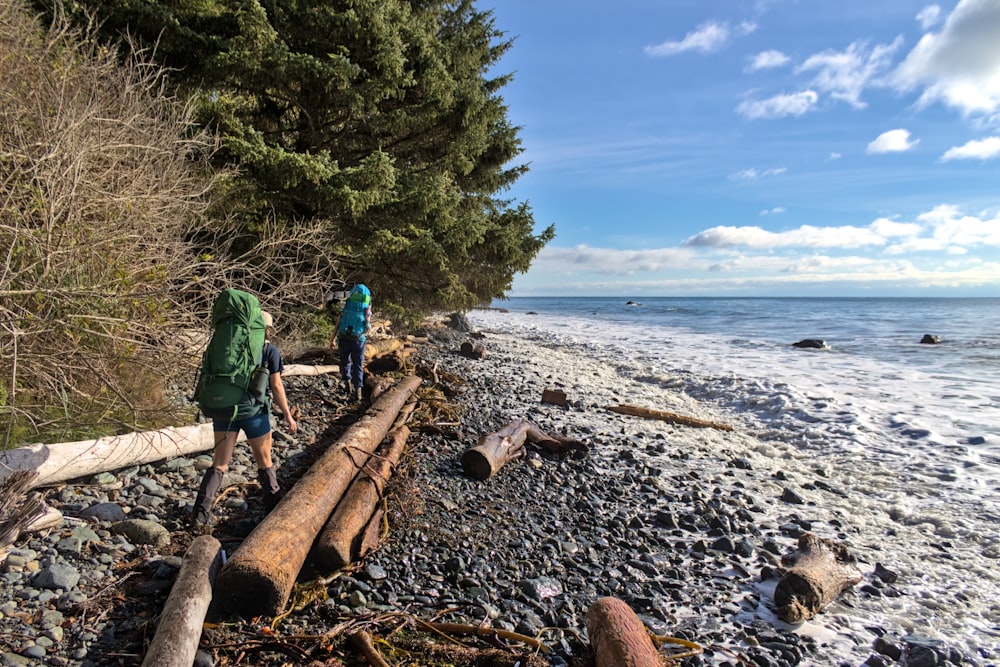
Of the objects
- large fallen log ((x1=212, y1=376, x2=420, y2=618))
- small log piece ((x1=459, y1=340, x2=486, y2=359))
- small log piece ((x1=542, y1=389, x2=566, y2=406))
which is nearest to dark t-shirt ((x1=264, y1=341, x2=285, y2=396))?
large fallen log ((x1=212, y1=376, x2=420, y2=618))

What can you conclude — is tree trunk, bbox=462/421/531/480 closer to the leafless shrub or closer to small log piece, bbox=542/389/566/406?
small log piece, bbox=542/389/566/406

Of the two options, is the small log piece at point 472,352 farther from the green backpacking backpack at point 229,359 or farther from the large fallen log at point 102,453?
the green backpacking backpack at point 229,359

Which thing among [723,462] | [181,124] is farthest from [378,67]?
[723,462]

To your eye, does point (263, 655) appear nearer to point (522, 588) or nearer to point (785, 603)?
point (522, 588)

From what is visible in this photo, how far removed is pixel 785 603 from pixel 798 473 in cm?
378

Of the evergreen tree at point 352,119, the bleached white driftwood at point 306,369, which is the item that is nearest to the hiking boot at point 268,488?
the bleached white driftwood at point 306,369

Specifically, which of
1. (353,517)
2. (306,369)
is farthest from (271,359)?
(306,369)

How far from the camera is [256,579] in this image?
3139 millimetres

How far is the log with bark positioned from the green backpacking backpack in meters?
2.48

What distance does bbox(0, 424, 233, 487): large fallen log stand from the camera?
4191 mm

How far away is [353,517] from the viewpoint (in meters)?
4.11

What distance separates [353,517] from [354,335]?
444 cm

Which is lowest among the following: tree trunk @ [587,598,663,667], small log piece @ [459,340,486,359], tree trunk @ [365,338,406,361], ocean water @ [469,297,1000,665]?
ocean water @ [469,297,1000,665]

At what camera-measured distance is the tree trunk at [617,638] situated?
2.80m
